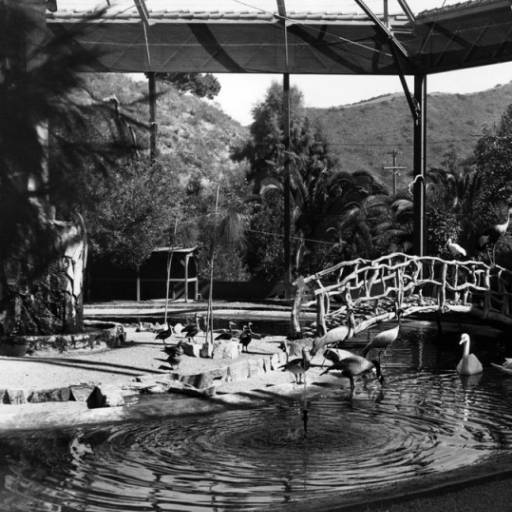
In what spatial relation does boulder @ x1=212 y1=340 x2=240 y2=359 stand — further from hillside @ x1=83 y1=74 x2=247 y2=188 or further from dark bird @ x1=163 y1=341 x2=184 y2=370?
hillside @ x1=83 y1=74 x2=247 y2=188

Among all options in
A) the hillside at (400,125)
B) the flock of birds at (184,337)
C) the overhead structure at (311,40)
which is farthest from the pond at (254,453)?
the hillside at (400,125)

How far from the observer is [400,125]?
275ft

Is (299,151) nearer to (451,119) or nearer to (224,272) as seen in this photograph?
(224,272)

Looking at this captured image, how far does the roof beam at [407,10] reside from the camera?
31.7 m

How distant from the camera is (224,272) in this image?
44969 millimetres

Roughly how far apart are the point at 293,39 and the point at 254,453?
24.6m

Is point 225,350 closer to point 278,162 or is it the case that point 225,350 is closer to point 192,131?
point 278,162

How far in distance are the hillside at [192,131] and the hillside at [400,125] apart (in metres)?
7.52

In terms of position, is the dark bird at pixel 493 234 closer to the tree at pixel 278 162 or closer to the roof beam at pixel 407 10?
the roof beam at pixel 407 10

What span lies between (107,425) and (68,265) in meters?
5.47

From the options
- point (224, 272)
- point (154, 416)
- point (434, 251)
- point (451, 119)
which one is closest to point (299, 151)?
point (224, 272)

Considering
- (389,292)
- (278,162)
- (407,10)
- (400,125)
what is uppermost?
(400,125)

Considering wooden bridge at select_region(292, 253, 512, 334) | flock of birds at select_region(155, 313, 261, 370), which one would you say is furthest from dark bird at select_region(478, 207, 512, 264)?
flock of birds at select_region(155, 313, 261, 370)

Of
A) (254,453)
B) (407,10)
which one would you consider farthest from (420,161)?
(254,453)
